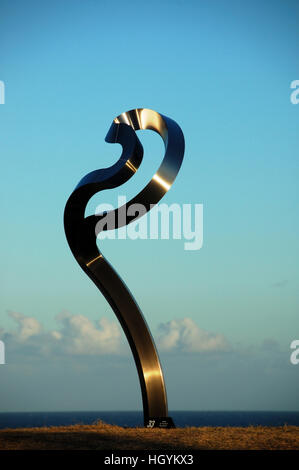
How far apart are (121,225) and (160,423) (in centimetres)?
397

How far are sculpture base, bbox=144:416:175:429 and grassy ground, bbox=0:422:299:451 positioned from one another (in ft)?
1.90

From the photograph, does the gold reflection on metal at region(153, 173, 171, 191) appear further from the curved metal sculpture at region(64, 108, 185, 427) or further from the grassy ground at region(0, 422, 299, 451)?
the grassy ground at region(0, 422, 299, 451)

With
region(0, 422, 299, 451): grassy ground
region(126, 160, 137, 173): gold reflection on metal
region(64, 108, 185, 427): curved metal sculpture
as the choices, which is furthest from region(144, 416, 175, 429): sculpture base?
region(126, 160, 137, 173): gold reflection on metal

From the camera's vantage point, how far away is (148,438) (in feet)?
32.2

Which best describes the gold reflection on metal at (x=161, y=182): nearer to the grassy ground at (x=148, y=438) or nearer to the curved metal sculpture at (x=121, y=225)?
the curved metal sculpture at (x=121, y=225)

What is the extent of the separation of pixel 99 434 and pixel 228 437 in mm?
2153

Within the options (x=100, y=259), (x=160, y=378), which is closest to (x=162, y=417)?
(x=160, y=378)

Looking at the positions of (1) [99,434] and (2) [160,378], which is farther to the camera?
(2) [160,378]

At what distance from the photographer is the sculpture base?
11477mm

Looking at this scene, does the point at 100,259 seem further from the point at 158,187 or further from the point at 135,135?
the point at 135,135

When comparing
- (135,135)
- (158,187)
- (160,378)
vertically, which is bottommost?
(160,378)
